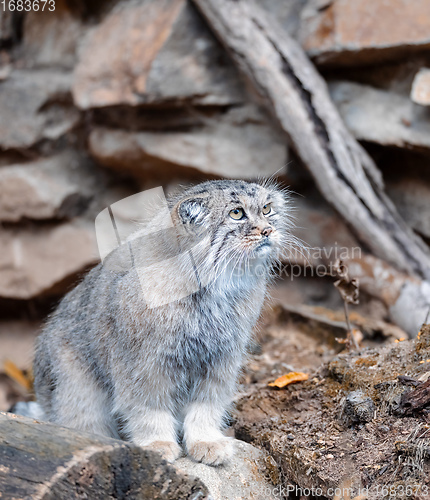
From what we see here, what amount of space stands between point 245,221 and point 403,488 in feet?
4.74

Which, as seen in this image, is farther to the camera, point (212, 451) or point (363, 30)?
point (363, 30)

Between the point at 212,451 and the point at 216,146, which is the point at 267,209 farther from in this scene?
the point at 216,146

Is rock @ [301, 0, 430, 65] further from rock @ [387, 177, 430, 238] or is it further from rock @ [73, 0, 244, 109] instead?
rock @ [387, 177, 430, 238]

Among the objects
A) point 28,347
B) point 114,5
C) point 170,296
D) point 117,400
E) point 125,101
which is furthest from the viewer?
point 28,347

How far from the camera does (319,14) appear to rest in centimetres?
525

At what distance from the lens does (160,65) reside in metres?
5.34

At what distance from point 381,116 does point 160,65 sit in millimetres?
2202

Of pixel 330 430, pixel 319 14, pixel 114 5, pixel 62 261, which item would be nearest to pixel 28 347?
pixel 62 261

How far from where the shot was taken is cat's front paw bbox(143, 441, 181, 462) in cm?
280

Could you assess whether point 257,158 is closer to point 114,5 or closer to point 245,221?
point 114,5

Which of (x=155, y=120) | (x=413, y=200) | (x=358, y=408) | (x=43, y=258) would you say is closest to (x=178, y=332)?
(x=358, y=408)

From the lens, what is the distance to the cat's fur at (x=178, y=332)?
2824mm

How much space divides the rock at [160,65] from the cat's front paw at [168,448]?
140 inches

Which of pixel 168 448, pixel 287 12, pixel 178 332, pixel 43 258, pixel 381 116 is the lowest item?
pixel 43 258
